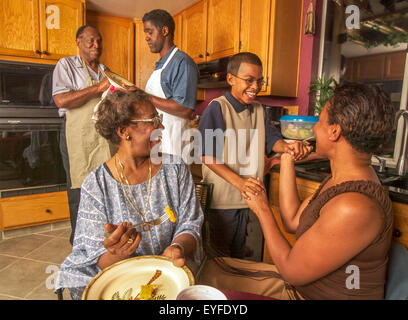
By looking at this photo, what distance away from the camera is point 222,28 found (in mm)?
3031

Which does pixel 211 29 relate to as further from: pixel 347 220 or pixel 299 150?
pixel 347 220

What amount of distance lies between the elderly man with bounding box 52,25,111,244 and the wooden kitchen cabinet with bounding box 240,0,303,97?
1.33 metres

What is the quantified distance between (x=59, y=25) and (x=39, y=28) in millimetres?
203

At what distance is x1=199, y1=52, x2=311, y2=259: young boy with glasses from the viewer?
1411mm

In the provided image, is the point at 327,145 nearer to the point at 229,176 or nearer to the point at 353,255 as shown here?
the point at 353,255

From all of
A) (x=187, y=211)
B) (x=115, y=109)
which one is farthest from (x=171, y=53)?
(x=187, y=211)

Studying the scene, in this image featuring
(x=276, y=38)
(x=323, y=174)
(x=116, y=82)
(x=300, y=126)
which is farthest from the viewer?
(x=276, y=38)

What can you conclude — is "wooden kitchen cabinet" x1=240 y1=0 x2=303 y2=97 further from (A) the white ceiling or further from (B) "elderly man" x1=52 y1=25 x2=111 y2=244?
(B) "elderly man" x1=52 y1=25 x2=111 y2=244

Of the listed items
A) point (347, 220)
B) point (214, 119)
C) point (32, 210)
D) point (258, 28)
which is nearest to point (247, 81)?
point (214, 119)

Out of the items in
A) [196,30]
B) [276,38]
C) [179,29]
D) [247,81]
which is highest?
[179,29]


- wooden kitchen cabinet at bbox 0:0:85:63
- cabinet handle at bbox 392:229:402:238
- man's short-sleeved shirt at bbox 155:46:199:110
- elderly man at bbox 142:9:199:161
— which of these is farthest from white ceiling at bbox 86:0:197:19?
cabinet handle at bbox 392:229:402:238

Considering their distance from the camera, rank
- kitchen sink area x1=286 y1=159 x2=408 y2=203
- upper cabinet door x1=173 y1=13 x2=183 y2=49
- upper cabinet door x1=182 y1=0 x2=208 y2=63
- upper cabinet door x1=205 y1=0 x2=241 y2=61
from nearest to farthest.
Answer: kitchen sink area x1=286 y1=159 x2=408 y2=203, upper cabinet door x1=205 y1=0 x2=241 y2=61, upper cabinet door x1=182 y1=0 x2=208 y2=63, upper cabinet door x1=173 y1=13 x2=183 y2=49

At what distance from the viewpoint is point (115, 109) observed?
113 cm

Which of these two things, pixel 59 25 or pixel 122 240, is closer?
pixel 122 240
